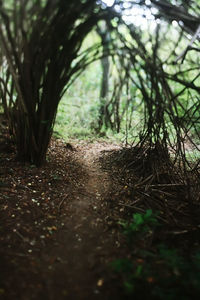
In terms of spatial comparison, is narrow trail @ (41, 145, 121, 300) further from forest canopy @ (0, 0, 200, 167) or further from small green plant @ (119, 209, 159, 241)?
forest canopy @ (0, 0, 200, 167)

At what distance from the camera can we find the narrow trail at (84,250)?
1517mm

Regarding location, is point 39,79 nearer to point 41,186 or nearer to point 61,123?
point 41,186

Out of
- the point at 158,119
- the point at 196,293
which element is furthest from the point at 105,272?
the point at 158,119

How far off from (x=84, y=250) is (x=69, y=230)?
293mm

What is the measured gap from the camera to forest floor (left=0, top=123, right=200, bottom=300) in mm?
1528

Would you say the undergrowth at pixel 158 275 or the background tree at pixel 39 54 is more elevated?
the background tree at pixel 39 54

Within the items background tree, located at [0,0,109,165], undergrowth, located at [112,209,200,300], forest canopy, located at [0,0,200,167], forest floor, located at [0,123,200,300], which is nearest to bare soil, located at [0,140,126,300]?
forest floor, located at [0,123,200,300]

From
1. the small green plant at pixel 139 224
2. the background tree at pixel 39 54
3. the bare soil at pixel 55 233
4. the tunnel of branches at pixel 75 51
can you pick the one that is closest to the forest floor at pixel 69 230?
the bare soil at pixel 55 233

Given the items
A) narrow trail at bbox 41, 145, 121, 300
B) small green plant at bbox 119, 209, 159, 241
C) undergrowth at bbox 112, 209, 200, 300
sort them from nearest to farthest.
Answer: undergrowth at bbox 112, 209, 200, 300 < narrow trail at bbox 41, 145, 121, 300 < small green plant at bbox 119, 209, 159, 241

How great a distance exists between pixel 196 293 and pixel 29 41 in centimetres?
253

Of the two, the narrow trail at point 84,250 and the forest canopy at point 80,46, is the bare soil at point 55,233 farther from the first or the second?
the forest canopy at point 80,46

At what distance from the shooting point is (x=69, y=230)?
6.92ft

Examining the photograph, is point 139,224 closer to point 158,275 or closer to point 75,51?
point 158,275

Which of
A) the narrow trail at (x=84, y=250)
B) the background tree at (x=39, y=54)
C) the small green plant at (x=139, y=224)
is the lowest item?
the narrow trail at (x=84, y=250)
